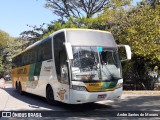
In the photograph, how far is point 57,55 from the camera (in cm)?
1384

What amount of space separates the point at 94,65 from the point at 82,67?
532mm

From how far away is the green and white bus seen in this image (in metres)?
12.4

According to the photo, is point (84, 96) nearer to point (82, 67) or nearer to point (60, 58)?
point (82, 67)

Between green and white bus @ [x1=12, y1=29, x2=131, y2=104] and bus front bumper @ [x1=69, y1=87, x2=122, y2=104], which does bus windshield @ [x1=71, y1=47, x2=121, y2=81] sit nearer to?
green and white bus @ [x1=12, y1=29, x2=131, y2=104]

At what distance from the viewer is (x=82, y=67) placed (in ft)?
41.3

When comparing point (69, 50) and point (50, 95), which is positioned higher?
point (69, 50)

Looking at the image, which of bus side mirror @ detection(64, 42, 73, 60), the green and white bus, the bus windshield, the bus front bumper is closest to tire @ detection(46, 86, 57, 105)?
the green and white bus

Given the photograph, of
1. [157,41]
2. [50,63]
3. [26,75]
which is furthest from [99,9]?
[50,63]

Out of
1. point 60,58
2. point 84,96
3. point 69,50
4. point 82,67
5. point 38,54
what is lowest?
point 84,96

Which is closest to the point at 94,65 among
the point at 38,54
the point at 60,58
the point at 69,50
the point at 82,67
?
the point at 82,67

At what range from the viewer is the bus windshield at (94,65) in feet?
41.0

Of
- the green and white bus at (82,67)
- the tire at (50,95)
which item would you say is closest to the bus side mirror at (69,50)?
the green and white bus at (82,67)

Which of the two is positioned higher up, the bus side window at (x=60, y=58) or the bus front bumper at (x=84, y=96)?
the bus side window at (x=60, y=58)

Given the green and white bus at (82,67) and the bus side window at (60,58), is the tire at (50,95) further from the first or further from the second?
the bus side window at (60,58)
